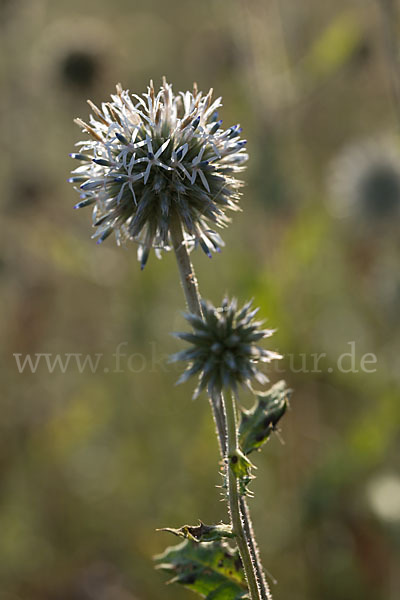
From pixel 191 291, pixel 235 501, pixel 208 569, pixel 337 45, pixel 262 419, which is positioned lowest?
pixel 208 569

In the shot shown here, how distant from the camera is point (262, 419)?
5.21 ft

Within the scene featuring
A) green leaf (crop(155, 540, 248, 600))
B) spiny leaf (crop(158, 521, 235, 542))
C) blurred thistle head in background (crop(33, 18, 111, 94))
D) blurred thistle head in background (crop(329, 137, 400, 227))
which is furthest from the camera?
blurred thistle head in background (crop(33, 18, 111, 94))

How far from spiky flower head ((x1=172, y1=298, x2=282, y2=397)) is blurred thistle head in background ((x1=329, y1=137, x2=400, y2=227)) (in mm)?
3474

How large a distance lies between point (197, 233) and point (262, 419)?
565mm

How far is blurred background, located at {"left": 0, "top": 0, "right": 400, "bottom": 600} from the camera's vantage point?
3.77m

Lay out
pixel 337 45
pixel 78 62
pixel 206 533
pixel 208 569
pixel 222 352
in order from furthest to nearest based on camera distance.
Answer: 1. pixel 78 62
2. pixel 337 45
3. pixel 208 569
4. pixel 222 352
5. pixel 206 533

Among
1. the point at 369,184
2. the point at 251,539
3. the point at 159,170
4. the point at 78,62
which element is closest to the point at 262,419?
the point at 251,539

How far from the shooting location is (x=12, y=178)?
5.31 metres

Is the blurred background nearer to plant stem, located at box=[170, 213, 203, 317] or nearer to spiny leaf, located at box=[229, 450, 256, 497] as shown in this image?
plant stem, located at box=[170, 213, 203, 317]

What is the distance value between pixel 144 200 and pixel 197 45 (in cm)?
504

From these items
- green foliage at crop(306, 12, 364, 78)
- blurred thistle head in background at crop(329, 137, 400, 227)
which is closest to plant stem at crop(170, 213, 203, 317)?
green foliage at crop(306, 12, 364, 78)

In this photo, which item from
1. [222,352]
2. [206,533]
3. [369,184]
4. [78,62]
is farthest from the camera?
[78,62]

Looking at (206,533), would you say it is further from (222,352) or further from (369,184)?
(369,184)

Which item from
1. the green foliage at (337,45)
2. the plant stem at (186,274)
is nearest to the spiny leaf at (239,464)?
the plant stem at (186,274)
